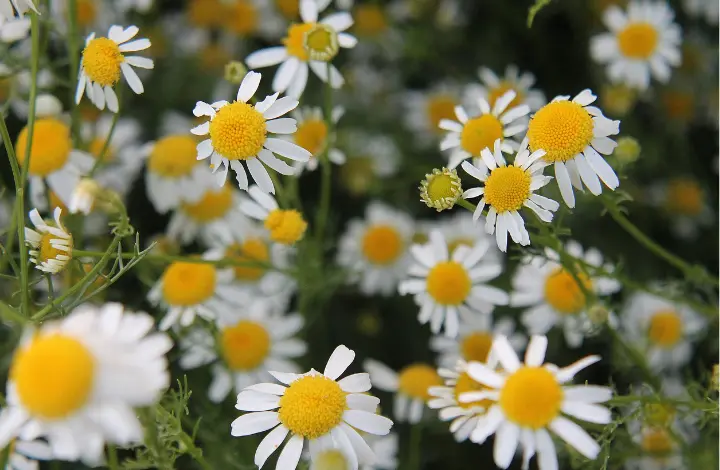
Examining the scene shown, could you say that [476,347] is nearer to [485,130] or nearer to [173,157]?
[485,130]

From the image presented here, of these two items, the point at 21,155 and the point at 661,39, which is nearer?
the point at 21,155

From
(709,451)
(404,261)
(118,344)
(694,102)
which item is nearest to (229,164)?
(118,344)

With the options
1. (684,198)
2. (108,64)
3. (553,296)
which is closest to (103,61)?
(108,64)

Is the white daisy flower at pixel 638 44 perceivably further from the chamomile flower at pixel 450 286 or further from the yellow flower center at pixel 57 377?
the yellow flower center at pixel 57 377

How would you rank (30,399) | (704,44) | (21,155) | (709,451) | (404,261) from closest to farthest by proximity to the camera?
1. (30,399)
2. (709,451)
3. (21,155)
4. (404,261)
5. (704,44)

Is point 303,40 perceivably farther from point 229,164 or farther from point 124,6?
point 124,6

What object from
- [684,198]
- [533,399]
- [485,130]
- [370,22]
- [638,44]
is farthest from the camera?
[370,22]

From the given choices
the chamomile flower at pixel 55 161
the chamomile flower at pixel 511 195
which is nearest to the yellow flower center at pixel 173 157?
the chamomile flower at pixel 55 161
